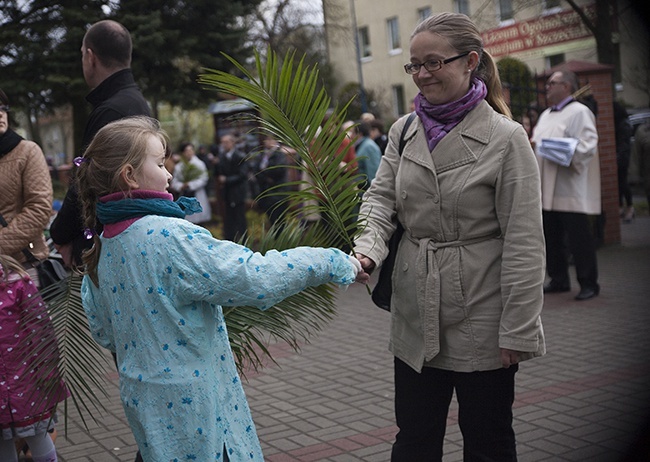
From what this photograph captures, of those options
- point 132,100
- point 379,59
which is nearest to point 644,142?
point 132,100

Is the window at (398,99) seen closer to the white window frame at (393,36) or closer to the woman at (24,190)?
the white window frame at (393,36)

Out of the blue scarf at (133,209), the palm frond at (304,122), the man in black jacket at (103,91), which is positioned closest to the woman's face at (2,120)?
the man in black jacket at (103,91)

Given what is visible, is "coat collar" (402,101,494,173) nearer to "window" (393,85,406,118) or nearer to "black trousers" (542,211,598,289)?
"black trousers" (542,211,598,289)

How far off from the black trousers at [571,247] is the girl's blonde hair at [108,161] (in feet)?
20.7

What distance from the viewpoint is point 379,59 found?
41812mm

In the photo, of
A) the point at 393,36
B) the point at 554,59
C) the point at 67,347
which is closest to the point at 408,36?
the point at 393,36

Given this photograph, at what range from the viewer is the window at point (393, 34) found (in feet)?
133

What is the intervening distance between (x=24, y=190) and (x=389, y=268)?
236cm

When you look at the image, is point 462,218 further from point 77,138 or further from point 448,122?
point 77,138

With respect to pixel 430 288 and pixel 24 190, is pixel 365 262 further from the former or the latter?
pixel 24 190

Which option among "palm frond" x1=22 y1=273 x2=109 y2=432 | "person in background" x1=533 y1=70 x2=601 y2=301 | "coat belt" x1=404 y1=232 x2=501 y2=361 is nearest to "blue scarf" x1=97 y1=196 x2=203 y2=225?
"palm frond" x1=22 y1=273 x2=109 y2=432

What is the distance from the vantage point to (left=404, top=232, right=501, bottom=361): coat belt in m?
2.89

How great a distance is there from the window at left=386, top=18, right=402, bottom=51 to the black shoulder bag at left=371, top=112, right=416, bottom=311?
38.4 metres

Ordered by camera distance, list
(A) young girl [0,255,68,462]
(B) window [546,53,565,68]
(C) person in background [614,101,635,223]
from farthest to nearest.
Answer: (B) window [546,53,565,68] < (C) person in background [614,101,635,223] < (A) young girl [0,255,68,462]
